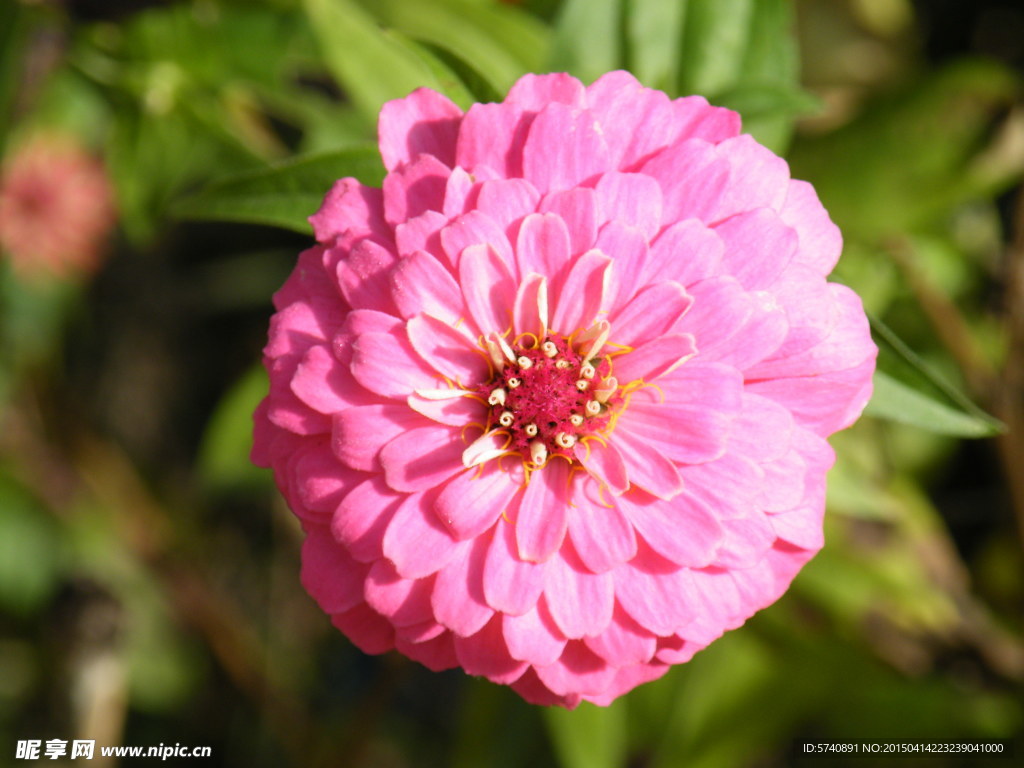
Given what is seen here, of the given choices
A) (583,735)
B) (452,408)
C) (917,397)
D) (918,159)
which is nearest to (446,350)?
(452,408)

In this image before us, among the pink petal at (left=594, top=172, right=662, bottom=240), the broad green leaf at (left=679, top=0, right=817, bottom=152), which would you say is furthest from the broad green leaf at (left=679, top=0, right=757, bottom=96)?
the pink petal at (left=594, top=172, right=662, bottom=240)

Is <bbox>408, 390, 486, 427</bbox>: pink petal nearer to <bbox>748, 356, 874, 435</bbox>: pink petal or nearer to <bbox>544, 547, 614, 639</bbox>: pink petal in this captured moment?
<bbox>544, 547, 614, 639</bbox>: pink petal

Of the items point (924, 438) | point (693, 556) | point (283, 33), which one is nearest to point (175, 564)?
point (283, 33)

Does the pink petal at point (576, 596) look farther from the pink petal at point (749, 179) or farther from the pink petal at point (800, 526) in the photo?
the pink petal at point (749, 179)

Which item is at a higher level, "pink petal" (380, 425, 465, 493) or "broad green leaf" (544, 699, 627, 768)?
"pink petal" (380, 425, 465, 493)

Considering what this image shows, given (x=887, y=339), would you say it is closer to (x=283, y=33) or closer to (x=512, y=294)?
(x=512, y=294)

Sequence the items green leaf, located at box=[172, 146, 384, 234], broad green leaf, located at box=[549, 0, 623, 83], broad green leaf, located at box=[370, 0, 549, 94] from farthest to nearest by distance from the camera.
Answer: broad green leaf, located at box=[370, 0, 549, 94] → broad green leaf, located at box=[549, 0, 623, 83] → green leaf, located at box=[172, 146, 384, 234]

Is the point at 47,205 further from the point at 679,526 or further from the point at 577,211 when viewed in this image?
the point at 679,526
